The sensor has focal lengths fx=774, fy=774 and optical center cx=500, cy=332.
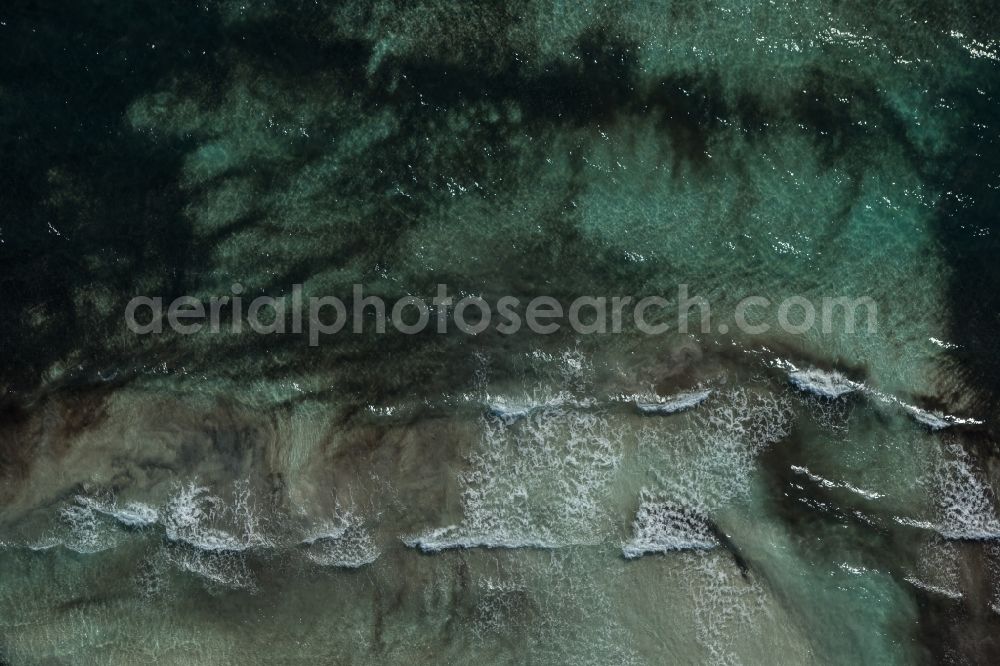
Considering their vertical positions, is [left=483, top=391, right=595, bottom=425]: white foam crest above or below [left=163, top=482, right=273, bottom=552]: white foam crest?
above

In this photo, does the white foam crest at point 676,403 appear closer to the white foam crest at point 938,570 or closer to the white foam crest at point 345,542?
the white foam crest at point 938,570

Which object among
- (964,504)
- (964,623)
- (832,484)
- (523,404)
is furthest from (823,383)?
(523,404)

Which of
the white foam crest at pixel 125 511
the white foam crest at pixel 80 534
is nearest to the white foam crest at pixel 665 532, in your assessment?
the white foam crest at pixel 125 511

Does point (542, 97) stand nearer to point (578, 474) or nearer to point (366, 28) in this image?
point (366, 28)

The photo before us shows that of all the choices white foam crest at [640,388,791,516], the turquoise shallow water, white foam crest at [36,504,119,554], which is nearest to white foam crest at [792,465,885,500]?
the turquoise shallow water

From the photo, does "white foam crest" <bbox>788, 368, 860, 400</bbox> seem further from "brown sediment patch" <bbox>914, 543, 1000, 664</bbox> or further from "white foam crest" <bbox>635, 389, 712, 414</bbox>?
"brown sediment patch" <bbox>914, 543, 1000, 664</bbox>

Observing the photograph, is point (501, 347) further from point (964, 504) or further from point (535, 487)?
point (964, 504)
